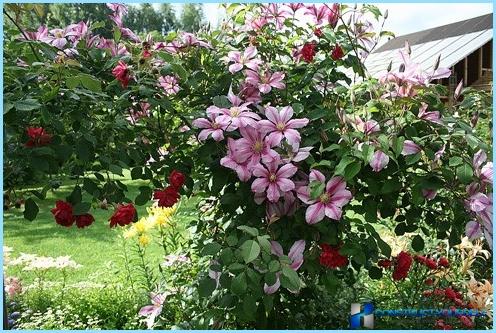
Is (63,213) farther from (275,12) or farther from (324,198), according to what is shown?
(275,12)

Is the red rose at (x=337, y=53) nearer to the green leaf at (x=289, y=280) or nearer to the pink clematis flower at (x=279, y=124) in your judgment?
the pink clematis flower at (x=279, y=124)

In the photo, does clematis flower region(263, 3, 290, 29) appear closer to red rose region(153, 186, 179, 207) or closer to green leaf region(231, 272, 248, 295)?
red rose region(153, 186, 179, 207)

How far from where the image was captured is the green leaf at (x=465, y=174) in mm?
1082

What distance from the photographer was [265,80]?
131 centimetres

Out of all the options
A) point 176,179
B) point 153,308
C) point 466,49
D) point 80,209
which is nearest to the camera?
point 80,209

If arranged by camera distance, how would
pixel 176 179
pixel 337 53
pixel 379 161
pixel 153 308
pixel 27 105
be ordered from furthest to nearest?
1. pixel 153 308
2. pixel 337 53
3. pixel 176 179
4. pixel 379 161
5. pixel 27 105

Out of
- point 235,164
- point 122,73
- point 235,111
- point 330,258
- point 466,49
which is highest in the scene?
point 122,73

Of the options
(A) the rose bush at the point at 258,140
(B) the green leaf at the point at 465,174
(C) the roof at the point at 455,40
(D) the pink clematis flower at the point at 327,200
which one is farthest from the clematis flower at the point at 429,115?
(C) the roof at the point at 455,40

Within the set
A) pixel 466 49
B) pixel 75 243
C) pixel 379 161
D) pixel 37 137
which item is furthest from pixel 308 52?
pixel 466 49

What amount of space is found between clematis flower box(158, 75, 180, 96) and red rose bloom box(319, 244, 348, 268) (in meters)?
0.59

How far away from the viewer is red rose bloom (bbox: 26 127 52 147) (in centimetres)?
110

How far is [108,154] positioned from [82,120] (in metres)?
0.10

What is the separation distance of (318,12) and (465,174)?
641 mm

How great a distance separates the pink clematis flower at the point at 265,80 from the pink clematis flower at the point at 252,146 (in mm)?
176
